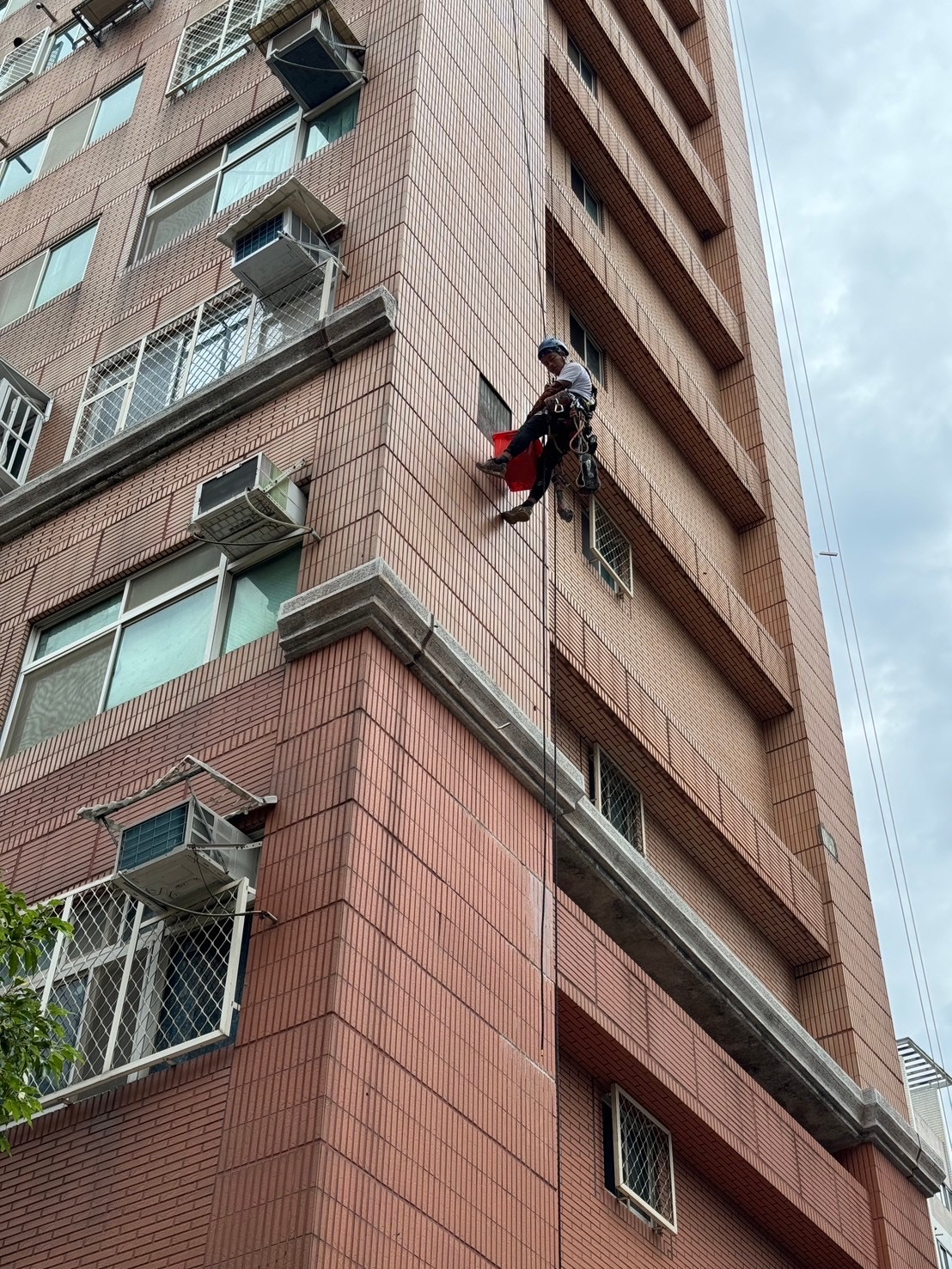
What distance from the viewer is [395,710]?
460 inches

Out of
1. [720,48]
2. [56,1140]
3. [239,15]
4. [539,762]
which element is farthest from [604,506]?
[720,48]

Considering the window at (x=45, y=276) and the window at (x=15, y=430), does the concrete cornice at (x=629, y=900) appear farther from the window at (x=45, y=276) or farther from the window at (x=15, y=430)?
the window at (x=45, y=276)

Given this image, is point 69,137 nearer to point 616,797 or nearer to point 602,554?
point 602,554

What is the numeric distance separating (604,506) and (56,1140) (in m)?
10.3

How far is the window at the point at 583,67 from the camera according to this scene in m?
24.8

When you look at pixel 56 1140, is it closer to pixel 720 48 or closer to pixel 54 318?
pixel 54 318

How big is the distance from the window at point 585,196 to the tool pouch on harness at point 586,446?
9.84 meters

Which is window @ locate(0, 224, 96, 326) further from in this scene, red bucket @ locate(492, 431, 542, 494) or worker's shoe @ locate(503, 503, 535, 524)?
worker's shoe @ locate(503, 503, 535, 524)

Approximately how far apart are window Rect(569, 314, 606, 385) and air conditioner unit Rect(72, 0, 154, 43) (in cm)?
812

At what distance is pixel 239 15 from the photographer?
20547 mm

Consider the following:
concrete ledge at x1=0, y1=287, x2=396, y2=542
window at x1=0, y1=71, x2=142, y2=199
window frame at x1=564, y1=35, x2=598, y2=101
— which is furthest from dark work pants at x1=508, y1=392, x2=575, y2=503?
window frame at x1=564, y1=35, x2=598, y2=101

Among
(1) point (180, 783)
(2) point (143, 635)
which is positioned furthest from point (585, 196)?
(1) point (180, 783)

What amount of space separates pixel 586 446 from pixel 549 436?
1.19ft

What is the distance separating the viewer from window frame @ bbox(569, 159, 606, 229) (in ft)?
75.6
